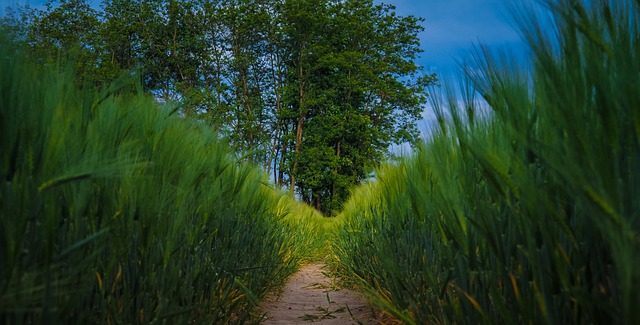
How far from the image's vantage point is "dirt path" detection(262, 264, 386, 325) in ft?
11.7

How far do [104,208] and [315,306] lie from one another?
9.88 ft

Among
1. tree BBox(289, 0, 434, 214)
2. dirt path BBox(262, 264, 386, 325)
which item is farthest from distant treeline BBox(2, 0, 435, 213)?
dirt path BBox(262, 264, 386, 325)

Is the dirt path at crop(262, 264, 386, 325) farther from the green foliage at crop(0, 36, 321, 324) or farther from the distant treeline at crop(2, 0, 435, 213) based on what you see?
the distant treeline at crop(2, 0, 435, 213)

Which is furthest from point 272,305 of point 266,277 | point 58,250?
point 58,250

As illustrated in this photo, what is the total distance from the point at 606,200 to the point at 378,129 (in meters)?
23.5

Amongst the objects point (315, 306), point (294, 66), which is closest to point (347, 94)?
point (294, 66)

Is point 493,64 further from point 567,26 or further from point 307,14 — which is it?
point 307,14

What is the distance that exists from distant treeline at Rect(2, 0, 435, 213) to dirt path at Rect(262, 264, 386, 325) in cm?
1560

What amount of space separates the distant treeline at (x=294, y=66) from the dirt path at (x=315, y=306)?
614 inches

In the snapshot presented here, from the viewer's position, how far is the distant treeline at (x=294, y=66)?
71.7 ft

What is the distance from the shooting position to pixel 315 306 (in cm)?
434

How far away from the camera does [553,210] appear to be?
1082 millimetres

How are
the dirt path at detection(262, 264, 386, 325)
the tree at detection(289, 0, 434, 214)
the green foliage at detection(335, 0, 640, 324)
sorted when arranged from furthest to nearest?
the tree at detection(289, 0, 434, 214)
the dirt path at detection(262, 264, 386, 325)
the green foliage at detection(335, 0, 640, 324)

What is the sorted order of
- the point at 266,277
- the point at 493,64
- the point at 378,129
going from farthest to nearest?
the point at 378,129
the point at 266,277
the point at 493,64
